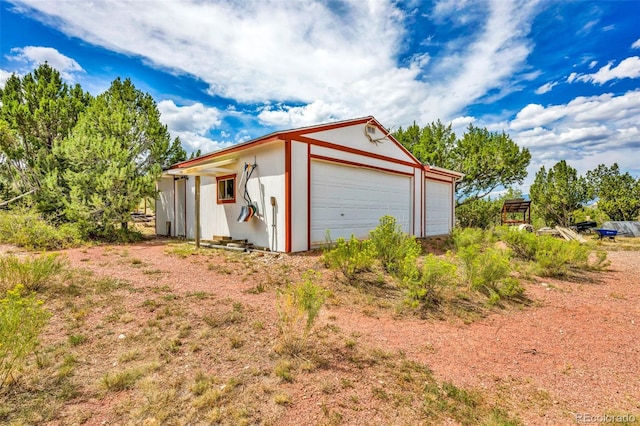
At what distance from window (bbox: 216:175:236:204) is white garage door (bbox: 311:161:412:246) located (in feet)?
8.95

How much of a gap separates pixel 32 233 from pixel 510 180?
24265 millimetres

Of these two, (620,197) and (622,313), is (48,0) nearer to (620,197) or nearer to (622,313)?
(622,313)

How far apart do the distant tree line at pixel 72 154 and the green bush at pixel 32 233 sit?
2.51 ft

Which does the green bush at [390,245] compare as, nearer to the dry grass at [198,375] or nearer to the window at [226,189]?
the dry grass at [198,375]

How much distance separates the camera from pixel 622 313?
4.27 meters

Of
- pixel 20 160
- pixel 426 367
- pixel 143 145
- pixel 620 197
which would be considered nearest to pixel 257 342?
pixel 426 367

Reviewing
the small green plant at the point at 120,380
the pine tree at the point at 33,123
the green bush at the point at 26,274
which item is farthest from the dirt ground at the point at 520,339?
the pine tree at the point at 33,123

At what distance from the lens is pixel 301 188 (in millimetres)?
7848

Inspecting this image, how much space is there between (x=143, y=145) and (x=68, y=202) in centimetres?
346

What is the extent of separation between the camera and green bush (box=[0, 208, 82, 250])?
8484mm

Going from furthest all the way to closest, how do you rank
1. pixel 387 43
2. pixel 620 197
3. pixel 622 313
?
pixel 620 197
pixel 387 43
pixel 622 313

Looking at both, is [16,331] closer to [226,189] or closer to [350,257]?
[350,257]

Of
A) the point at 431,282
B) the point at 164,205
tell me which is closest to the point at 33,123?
the point at 164,205

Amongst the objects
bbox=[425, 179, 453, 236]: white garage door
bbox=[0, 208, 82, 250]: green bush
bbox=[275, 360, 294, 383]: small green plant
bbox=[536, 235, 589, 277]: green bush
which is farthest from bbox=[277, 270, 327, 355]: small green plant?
bbox=[425, 179, 453, 236]: white garage door
